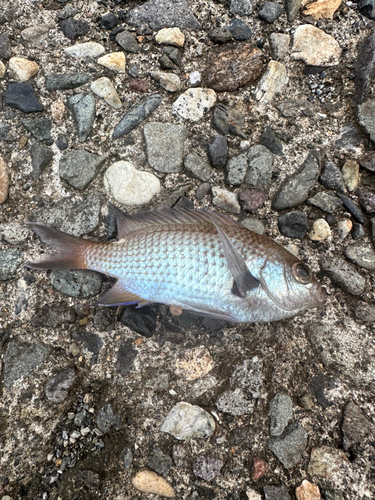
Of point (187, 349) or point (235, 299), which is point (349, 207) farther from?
point (187, 349)

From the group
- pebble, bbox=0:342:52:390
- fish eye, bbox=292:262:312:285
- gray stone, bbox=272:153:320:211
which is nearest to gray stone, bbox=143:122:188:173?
gray stone, bbox=272:153:320:211

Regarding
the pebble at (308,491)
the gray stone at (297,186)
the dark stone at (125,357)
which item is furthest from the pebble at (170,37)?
the pebble at (308,491)

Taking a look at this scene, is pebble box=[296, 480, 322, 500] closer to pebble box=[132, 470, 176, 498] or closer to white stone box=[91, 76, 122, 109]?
pebble box=[132, 470, 176, 498]

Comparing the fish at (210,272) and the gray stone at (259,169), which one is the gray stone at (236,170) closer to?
the gray stone at (259,169)

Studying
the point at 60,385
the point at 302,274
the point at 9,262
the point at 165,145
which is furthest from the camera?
the point at 165,145

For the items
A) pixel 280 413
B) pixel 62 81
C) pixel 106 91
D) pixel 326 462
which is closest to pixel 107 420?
pixel 280 413

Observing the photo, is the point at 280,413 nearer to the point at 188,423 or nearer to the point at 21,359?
Result: the point at 188,423
